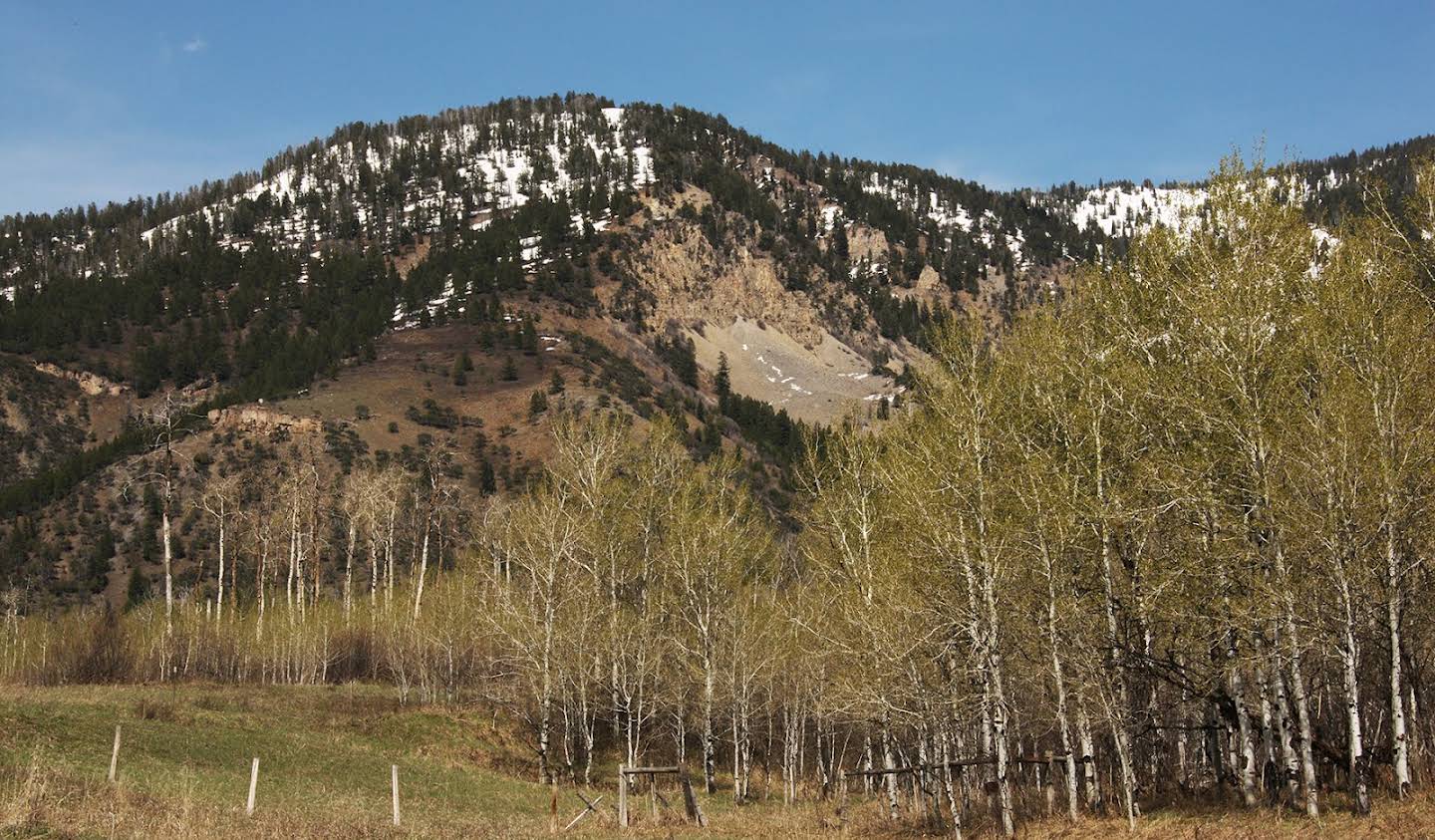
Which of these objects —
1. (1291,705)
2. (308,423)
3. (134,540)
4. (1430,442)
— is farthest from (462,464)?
(1430,442)

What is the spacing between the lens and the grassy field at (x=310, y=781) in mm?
19156

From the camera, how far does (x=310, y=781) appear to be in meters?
33.1

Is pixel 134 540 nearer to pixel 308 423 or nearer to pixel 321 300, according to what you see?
pixel 308 423

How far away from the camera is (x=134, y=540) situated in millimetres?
102312

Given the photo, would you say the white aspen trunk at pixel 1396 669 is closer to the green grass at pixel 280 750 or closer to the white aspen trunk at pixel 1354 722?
the white aspen trunk at pixel 1354 722

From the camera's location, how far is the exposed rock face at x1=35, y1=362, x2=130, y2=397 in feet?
544

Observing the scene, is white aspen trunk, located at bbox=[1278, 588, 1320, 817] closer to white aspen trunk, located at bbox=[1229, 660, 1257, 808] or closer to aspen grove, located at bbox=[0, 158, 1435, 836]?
aspen grove, located at bbox=[0, 158, 1435, 836]

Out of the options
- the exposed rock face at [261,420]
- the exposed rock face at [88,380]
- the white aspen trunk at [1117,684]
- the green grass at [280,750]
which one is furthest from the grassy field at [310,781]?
the exposed rock face at [88,380]

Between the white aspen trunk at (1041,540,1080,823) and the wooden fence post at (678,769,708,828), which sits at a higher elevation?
the white aspen trunk at (1041,540,1080,823)

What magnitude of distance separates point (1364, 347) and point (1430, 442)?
6.76 ft

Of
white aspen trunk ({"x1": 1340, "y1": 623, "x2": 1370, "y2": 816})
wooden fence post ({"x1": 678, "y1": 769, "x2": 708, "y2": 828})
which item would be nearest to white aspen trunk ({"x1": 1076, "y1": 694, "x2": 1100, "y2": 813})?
white aspen trunk ({"x1": 1340, "y1": 623, "x2": 1370, "y2": 816})

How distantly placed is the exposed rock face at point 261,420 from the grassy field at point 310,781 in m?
63.8

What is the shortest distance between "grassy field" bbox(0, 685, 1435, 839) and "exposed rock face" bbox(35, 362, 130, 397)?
133 meters

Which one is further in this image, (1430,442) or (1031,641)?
(1031,641)
